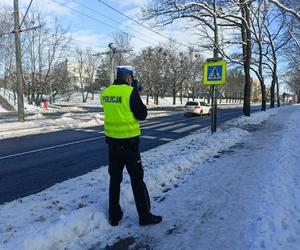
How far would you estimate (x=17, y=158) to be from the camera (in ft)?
33.4

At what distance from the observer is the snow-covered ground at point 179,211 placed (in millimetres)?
4121

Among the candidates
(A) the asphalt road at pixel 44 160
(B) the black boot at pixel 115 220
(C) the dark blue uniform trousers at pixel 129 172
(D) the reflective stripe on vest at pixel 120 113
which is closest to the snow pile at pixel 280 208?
(C) the dark blue uniform trousers at pixel 129 172

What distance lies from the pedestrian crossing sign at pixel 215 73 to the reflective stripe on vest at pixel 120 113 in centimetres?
1047

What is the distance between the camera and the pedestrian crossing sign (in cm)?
1451

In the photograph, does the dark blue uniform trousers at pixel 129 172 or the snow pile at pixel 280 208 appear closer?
the snow pile at pixel 280 208

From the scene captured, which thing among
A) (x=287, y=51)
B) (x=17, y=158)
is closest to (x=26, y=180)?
(x=17, y=158)

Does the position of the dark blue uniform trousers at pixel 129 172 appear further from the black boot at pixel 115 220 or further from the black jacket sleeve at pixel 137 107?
the black jacket sleeve at pixel 137 107

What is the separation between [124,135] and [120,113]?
30 centimetres

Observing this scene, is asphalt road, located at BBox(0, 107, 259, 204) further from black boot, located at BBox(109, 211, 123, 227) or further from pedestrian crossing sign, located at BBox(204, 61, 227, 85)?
pedestrian crossing sign, located at BBox(204, 61, 227, 85)

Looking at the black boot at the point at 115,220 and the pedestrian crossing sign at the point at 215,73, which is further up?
the pedestrian crossing sign at the point at 215,73

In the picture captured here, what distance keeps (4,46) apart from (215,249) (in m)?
47.7

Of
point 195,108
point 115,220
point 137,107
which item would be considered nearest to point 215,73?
point 137,107

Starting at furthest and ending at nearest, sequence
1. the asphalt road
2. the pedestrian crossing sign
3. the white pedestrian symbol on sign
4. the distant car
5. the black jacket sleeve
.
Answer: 1. the distant car
2. the white pedestrian symbol on sign
3. the pedestrian crossing sign
4. the asphalt road
5. the black jacket sleeve

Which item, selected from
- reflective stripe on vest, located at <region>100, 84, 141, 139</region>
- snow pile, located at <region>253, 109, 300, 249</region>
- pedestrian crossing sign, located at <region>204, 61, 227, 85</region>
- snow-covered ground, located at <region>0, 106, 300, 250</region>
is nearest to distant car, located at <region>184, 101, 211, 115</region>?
pedestrian crossing sign, located at <region>204, 61, 227, 85</region>
